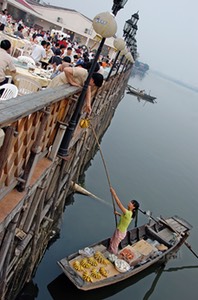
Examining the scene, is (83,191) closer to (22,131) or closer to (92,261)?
(92,261)

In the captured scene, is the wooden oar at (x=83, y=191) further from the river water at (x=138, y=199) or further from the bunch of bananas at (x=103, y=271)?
the bunch of bananas at (x=103, y=271)

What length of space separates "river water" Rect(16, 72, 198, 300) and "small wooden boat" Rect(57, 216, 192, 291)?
39.9 inches

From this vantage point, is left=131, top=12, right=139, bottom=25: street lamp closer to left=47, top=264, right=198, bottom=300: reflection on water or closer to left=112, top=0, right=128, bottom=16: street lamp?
left=112, top=0, right=128, bottom=16: street lamp

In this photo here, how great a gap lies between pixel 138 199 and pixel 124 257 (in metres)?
7.07

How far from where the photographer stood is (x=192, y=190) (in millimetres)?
20109

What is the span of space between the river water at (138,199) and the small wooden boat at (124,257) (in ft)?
3.33

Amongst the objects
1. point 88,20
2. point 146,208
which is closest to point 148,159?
point 146,208

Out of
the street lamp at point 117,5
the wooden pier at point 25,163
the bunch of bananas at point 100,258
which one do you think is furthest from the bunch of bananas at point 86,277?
the street lamp at point 117,5

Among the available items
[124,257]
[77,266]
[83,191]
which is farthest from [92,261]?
[83,191]

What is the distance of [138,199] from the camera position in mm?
15078

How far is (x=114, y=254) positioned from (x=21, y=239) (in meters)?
3.35

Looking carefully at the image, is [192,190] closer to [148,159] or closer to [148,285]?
[148,159]

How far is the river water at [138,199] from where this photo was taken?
873 centimetres

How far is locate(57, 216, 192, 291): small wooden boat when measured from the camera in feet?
22.6
